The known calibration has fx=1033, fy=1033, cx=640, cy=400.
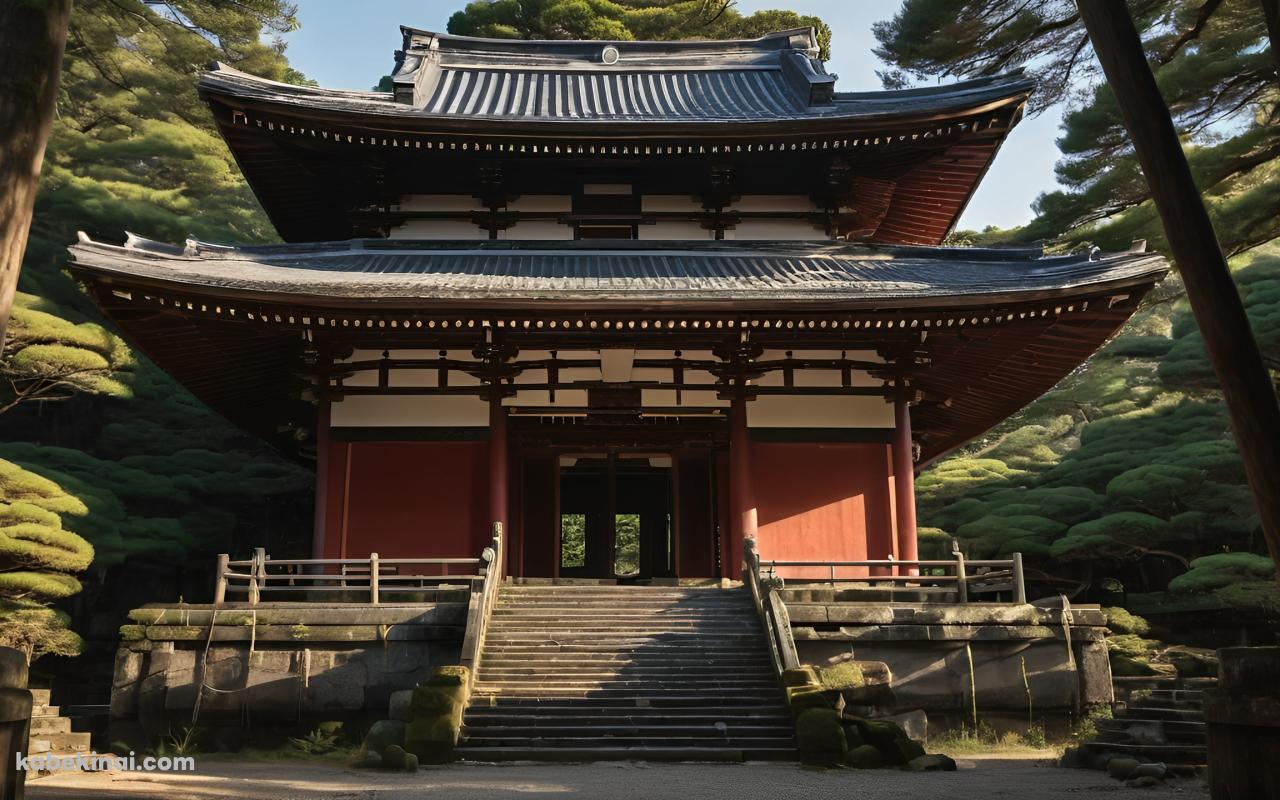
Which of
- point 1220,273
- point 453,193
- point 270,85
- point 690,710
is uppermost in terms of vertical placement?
point 270,85

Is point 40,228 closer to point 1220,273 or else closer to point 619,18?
point 619,18

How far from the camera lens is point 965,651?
1322 centimetres

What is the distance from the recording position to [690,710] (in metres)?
11.5

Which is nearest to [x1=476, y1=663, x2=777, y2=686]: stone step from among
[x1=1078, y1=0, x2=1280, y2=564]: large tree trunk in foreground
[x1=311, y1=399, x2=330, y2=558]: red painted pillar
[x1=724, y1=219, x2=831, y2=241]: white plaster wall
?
[x1=311, y1=399, x2=330, y2=558]: red painted pillar

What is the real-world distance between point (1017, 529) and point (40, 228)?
26232 millimetres

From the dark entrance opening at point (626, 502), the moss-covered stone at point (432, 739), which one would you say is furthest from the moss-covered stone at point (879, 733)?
the dark entrance opening at point (626, 502)

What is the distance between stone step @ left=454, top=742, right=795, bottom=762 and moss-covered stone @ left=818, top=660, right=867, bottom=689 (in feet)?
4.54

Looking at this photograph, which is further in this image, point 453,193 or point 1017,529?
point 1017,529

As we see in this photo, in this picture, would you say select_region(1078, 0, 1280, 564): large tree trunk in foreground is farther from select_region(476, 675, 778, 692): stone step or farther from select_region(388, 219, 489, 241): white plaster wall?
select_region(388, 219, 489, 241): white plaster wall

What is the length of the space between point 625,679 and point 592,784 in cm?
324

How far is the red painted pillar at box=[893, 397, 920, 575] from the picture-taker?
1617 cm

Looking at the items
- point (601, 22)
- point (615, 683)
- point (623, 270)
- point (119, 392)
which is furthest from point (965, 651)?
point (601, 22)

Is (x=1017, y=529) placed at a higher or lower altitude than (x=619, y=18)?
lower

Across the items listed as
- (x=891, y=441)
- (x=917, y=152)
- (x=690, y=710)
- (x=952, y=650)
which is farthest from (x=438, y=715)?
(x=917, y=152)
